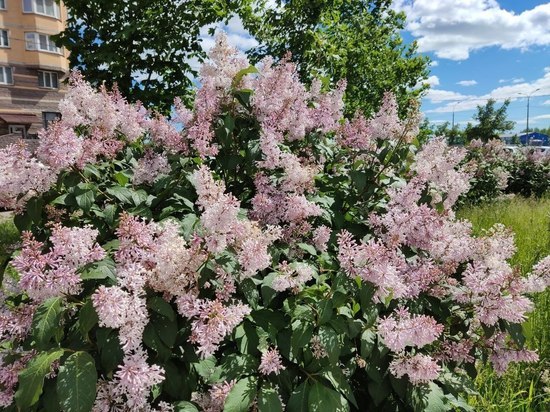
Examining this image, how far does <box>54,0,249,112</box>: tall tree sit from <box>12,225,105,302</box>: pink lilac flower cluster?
245 inches

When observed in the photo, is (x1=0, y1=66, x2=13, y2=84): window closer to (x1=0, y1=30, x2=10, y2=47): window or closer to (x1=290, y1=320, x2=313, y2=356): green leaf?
(x1=0, y1=30, x2=10, y2=47): window

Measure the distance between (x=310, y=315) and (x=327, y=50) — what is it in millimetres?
6872

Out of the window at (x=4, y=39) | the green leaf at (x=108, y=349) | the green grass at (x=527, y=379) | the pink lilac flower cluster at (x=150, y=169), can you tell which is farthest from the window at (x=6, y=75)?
the green leaf at (x=108, y=349)

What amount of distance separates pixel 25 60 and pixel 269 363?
138 ft

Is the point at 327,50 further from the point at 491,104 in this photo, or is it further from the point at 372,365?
the point at 491,104

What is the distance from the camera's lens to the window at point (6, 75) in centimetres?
3712

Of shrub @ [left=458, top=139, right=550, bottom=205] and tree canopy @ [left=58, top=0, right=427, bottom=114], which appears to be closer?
tree canopy @ [left=58, top=0, right=427, bottom=114]

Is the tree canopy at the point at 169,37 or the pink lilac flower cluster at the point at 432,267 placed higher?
the tree canopy at the point at 169,37

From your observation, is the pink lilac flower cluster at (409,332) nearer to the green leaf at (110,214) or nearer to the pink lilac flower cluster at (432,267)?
the pink lilac flower cluster at (432,267)

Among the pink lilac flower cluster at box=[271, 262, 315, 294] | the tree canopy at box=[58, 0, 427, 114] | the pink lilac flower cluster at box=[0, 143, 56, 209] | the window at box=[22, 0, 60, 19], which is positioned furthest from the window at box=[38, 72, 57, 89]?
the pink lilac flower cluster at box=[271, 262, 315, 294]

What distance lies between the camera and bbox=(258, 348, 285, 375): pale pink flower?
1833mm

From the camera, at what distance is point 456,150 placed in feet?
9.14

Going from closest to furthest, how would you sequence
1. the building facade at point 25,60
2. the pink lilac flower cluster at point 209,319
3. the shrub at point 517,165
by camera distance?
the pink lilac flower cluster at point 209,319
the shrub at point 517,165
the building facade at point 25,60

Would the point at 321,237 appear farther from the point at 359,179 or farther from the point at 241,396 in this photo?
the point at 241,396
